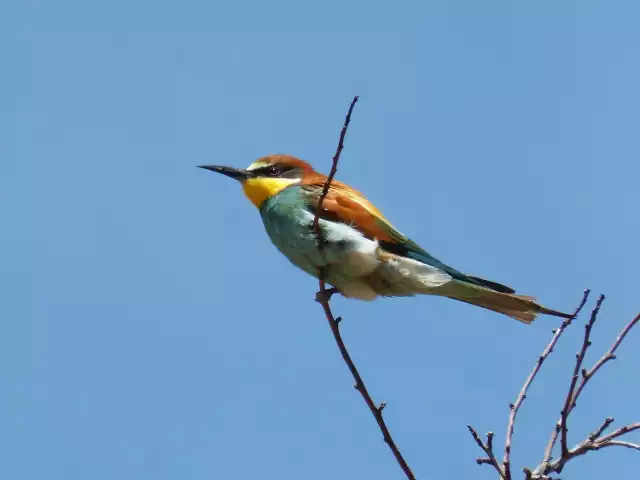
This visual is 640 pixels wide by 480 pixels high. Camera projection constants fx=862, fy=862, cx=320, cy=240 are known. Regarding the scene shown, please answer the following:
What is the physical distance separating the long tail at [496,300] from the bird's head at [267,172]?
1.00 meters

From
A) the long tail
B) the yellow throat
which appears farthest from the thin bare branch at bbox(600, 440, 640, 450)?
the yellow throat

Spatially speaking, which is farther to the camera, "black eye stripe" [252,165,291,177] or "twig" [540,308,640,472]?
"black eye stripe" [252,165,291,177]

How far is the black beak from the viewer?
14.5 ft

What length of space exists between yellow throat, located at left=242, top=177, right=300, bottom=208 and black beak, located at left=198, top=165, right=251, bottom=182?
1.5 inches

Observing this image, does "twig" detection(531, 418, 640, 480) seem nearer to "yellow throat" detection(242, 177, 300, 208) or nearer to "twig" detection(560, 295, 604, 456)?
"twig" detection(560, 295, 604, 456)

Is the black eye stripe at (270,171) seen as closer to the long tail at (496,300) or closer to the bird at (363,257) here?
the bird at (363,257)

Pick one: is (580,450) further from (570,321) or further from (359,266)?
(359,266)

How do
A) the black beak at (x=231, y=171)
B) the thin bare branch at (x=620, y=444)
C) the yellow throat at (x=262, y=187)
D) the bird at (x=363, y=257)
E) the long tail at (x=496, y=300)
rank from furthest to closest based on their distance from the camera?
the black beak at (x=231, y=171), the yellow throat at (x=262, y=187), the bird at (x=363, y=257), the long tail at (x=496, y=300), the thin bare branch at (x=620, y=444)

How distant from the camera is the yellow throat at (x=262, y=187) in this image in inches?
167

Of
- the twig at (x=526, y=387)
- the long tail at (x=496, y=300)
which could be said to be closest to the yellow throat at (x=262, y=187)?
the long tail at (x=496, y=300)

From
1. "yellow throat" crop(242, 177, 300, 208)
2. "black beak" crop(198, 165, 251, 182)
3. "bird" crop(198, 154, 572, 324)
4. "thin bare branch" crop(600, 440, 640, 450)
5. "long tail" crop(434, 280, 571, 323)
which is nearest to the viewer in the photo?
"thin bare branch" crop(600, 440, 640, 450)

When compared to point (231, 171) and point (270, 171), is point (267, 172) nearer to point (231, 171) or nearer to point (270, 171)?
point (270, 171)

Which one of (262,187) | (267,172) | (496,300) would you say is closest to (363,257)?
(496,300)

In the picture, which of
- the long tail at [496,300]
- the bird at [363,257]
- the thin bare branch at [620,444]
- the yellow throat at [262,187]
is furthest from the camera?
the yellow throat at [262,187]
